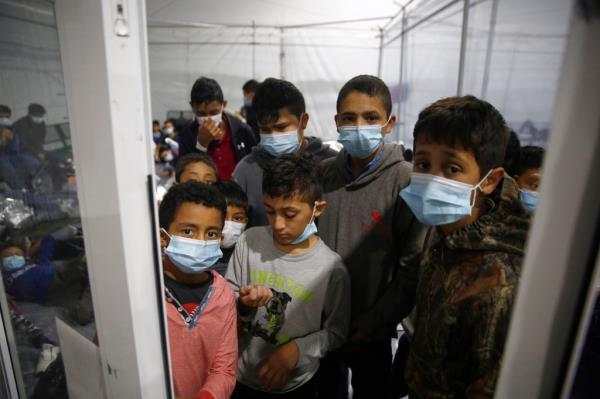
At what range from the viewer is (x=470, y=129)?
689 mm

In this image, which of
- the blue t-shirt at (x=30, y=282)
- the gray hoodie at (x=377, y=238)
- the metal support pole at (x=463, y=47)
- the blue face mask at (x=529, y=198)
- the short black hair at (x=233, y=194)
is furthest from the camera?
the metal support pole at (x=463, y=47)

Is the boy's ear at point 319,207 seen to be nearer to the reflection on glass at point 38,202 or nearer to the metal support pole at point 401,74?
the reflection on glass at point 38,202

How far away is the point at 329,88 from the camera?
552 centimetres

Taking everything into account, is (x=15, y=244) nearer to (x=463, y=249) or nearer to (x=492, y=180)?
(x=463, y=249)

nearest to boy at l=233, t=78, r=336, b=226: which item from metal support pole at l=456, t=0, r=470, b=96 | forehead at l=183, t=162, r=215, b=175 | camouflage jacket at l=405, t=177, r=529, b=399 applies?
forehead at l=183, t=162, r=215, b=175

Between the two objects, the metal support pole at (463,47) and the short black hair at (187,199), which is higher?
the metal support pole at (463,47)

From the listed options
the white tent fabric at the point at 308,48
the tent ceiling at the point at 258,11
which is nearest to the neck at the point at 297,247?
the white tent fabric at the point at 308,48

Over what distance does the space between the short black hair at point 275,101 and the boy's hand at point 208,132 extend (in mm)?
524

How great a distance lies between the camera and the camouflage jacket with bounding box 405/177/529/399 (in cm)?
56

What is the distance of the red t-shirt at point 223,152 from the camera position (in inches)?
72.7

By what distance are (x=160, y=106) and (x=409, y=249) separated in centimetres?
602

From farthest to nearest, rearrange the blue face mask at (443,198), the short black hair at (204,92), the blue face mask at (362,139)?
the short black hair at (204,92)
the blue face mask at (362,139)
the blue face mask at (443,198)

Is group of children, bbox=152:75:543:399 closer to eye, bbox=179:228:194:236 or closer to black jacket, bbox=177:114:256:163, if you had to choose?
eye, bbox=179:228:194:236

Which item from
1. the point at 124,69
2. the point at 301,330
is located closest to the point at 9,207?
the point at 124,69
